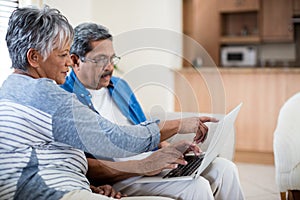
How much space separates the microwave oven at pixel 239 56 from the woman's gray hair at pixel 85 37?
452 centimetres

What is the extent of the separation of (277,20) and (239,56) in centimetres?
71

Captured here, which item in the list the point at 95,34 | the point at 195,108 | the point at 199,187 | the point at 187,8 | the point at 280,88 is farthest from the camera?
the point at 187,8

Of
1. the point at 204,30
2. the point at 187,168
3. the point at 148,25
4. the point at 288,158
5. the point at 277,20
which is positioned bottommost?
the point at 288,158

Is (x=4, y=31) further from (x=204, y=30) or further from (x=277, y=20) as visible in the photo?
(x=277, y=20)

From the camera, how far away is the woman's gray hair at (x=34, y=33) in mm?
1488

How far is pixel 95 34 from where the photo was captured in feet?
6.58

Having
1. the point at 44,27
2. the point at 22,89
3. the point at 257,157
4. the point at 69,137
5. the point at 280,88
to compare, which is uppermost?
the point at 44,27

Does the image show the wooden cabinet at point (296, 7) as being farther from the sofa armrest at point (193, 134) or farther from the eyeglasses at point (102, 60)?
the eyeglasses at point (102, 60)

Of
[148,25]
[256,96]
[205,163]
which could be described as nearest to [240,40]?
[256,96]

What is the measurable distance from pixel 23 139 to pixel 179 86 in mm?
3258

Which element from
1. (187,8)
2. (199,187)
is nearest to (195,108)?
(199,187)

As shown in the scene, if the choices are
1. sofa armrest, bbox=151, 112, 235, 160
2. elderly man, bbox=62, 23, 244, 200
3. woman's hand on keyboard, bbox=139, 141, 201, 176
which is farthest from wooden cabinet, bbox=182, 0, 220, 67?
woman's hand on keyboard, bbox=139, 141, 201, 176

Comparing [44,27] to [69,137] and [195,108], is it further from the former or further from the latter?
[195,108]

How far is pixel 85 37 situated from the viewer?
78.4 inches
